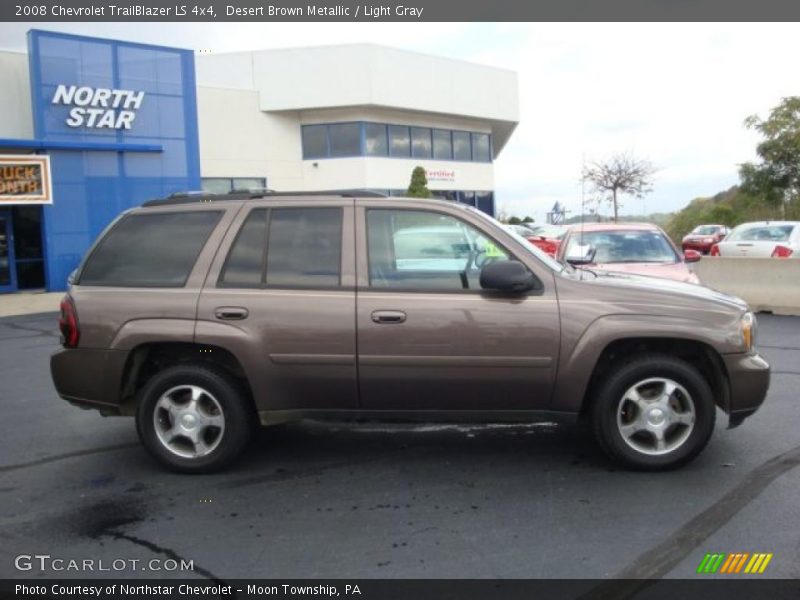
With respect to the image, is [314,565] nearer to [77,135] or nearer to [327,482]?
[327,482]

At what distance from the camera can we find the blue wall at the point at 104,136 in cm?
2050

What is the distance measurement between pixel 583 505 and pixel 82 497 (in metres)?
3.07

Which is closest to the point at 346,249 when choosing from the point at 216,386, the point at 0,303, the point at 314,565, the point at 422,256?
the point at 422,256

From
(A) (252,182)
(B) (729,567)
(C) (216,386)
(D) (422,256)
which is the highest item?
(A) (252,182)

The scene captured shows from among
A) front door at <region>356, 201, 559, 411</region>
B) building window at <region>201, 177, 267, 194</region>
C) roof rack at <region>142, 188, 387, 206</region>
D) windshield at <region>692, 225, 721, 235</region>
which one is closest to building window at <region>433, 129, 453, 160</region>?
building window at <region>201, 177, 267, 194</region>

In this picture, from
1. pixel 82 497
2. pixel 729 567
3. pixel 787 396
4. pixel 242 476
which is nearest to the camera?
pixel 729 567

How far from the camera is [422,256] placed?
16.2 feet

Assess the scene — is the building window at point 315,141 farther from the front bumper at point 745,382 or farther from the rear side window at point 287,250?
the front bumper at point 745,382

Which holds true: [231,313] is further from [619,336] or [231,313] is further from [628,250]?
[628,250]

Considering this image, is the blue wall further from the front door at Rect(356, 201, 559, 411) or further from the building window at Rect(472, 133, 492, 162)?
the front door at Rect(356, 201, 559, 411)

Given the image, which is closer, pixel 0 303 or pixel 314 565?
pixel 314 565

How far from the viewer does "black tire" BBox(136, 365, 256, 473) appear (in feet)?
15.9

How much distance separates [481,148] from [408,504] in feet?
114

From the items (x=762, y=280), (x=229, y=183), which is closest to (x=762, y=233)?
(x=762, y=280)
